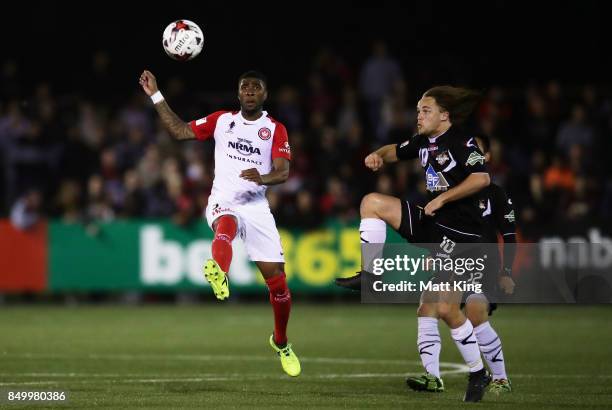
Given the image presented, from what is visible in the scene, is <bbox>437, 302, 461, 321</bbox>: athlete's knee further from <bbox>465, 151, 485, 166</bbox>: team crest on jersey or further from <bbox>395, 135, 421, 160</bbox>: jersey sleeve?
<bbox>395, 135, 421, 160</bbox>: jersey sleeve

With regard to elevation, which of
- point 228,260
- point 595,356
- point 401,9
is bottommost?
point 595,356

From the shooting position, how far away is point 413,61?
82.9 ft

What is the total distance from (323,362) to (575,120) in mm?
10221

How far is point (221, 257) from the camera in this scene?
36.1 feet

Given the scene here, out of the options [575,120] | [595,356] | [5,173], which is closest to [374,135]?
[575,120]

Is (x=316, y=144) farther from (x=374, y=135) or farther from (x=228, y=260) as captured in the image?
(x=228, y=260)

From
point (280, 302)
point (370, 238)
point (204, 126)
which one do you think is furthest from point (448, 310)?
point (204, 126)

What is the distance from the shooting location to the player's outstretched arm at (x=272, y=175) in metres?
11.2

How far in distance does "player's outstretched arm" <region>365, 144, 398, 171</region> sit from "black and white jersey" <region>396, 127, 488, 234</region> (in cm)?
38

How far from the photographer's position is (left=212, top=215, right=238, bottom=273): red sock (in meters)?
11.0

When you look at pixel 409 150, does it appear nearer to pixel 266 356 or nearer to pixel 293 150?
pixel 266 356

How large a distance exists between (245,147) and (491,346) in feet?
9.29

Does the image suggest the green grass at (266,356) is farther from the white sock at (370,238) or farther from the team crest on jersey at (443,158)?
the team crest on jersey at (443,158)

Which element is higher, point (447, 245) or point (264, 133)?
point (264, 133)
